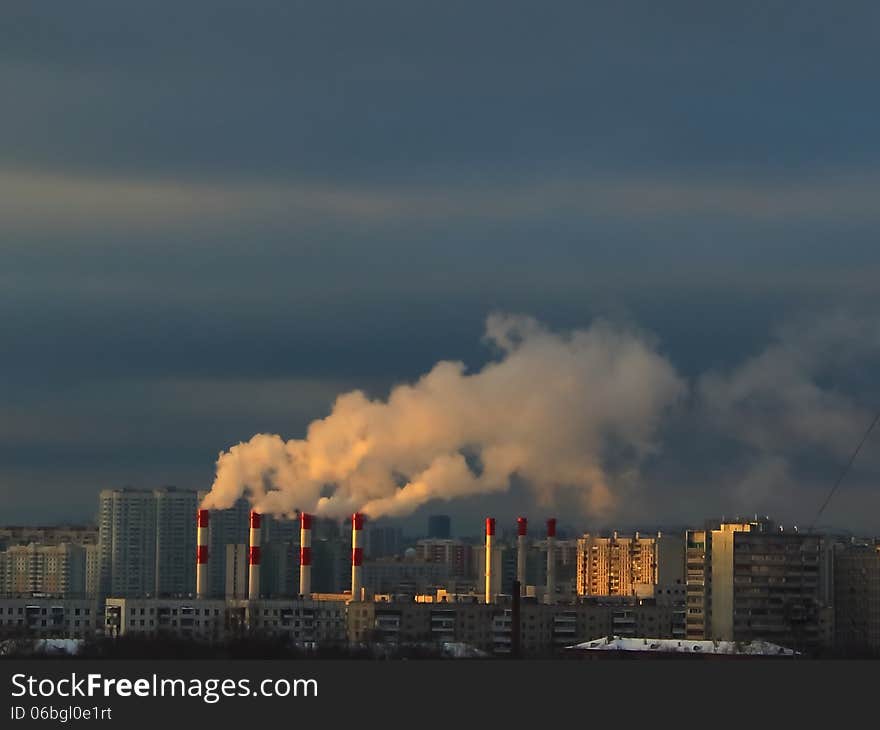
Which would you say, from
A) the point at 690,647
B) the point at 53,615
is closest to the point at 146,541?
the point at 53,615

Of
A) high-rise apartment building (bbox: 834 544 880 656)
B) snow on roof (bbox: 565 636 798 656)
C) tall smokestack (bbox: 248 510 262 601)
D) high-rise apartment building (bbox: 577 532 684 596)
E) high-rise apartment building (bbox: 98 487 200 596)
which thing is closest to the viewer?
snow on roof (bbox: 565 636 798 656)

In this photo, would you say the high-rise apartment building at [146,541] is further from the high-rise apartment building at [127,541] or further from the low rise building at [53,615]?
the low rise building at [53,615]

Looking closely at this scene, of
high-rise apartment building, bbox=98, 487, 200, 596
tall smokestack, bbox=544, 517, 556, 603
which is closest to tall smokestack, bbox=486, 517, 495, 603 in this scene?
tall smokestack, bbox=544, 517, 556, 603

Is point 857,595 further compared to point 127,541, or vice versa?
point 127,541

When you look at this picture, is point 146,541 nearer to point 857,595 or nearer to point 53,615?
point 53,615

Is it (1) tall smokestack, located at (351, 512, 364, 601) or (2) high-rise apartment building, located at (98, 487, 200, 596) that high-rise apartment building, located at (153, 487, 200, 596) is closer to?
(2) high-rise apartment building, located at (98, 487, 200, 596)

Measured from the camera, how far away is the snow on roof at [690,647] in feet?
Result: 370

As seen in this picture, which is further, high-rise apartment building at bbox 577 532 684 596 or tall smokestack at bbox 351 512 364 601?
high-rise apartment building at bbox 577 532 684 596

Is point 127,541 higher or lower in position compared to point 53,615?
higher

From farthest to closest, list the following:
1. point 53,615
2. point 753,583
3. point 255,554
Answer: point 255,554 < point 53,615 < point 753,583

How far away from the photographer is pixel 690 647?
11562 centimetres

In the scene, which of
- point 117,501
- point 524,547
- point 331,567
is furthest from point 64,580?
point 524,547

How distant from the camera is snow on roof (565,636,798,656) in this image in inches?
4439

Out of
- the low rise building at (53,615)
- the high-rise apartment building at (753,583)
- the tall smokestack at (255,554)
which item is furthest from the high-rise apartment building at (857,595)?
the low rise building at (53,615)
